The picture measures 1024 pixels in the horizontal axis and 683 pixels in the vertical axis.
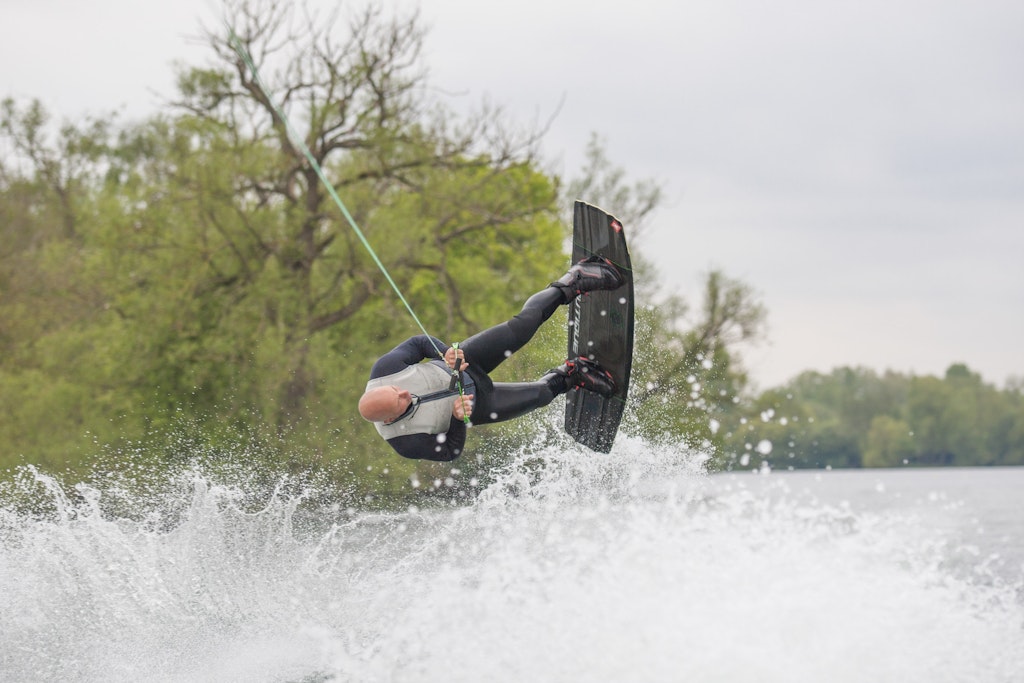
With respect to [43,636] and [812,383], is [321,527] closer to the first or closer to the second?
[43,636]

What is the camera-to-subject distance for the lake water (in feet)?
13.2

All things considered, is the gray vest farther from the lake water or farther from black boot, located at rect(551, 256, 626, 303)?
black boot, located at rect(551, 256, 626, 303)

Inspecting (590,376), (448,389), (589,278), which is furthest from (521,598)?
(589,278)

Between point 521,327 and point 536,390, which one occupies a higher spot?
point 521,327

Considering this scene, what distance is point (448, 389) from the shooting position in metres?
5.16

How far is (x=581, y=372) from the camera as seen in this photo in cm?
597

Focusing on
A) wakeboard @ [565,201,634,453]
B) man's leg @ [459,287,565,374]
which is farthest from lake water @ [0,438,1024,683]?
man's leg @ [459,287,565,374]

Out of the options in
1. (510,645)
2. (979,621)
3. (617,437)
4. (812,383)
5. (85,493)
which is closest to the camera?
(510,645)

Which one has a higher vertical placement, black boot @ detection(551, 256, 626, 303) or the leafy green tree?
black boot @ detection(551, 256, 626, 303)

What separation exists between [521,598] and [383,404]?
3.46ft

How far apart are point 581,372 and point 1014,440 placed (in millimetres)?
36094

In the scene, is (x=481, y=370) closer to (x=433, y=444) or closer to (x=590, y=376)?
(x=433, y=444)

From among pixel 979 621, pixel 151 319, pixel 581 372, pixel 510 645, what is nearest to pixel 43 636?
pixel 510 645

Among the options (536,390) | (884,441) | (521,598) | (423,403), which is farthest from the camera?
(884,441)
